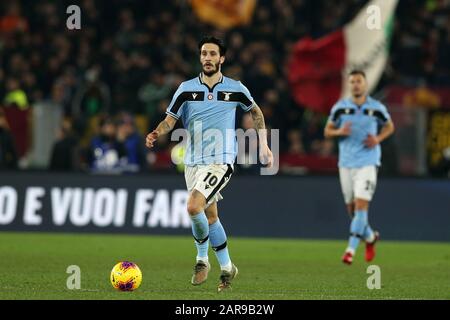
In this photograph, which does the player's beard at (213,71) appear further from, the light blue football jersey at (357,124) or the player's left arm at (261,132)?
the light blue football jersey at (357,124)

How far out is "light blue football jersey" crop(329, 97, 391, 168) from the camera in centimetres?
1695

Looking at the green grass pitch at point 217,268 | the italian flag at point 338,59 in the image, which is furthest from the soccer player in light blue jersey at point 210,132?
the italian flag at point 338,59

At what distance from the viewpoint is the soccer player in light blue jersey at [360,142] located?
55.1 feet

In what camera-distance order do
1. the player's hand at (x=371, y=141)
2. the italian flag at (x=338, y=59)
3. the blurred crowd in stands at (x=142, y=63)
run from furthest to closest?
the italian flag at (x=338, y=59) → the blurred crowd in stands at (x=142, y=63) → the player's hand at (x=371, y=141)

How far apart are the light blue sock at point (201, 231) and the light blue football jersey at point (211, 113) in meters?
0.62

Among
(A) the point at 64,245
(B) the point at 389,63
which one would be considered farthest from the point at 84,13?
(A) the point at 64,245

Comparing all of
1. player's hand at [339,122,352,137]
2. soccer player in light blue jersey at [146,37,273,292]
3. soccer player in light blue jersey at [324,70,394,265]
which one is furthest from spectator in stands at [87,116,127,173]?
soccer player in light blue jersey at [146,37,273,292]

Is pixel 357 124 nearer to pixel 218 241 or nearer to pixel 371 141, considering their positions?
pixel 371 141

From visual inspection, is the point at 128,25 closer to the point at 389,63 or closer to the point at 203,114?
the point at 389,63

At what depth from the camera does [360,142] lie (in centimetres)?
1695

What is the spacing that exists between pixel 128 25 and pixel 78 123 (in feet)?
12.6

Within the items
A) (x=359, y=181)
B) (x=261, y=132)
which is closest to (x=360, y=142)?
(x=359, y=181)

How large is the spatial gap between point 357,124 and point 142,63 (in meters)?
9.61
